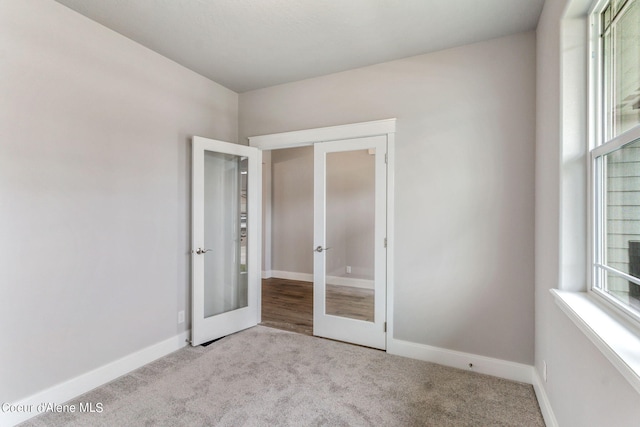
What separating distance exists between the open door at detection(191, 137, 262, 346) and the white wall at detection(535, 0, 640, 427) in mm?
2800

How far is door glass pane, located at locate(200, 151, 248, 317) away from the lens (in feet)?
10.9

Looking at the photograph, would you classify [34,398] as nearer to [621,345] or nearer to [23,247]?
[23,247]

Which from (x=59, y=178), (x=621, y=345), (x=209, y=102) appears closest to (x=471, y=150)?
(x=621, y=345)

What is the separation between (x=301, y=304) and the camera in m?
4.45

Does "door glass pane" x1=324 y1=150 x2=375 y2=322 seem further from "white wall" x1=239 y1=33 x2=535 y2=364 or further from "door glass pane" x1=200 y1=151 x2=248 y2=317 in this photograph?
"door glass pane" x1=200 y1=151 x2=248 y2=317

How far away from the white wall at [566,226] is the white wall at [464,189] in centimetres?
30

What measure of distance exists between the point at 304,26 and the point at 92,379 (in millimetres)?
3163

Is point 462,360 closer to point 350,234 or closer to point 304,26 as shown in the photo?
point 350,234

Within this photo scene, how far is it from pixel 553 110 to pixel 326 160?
6.42 feet

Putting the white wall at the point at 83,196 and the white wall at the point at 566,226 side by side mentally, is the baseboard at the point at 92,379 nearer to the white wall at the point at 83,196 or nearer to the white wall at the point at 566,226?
the white wall at the point at 83,196

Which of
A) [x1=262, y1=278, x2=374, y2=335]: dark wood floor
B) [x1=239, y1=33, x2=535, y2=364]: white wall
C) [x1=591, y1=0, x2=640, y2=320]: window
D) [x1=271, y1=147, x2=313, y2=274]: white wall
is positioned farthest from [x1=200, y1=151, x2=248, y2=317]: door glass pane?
[x1=591, y1=0, x2=640, y2=320]: window

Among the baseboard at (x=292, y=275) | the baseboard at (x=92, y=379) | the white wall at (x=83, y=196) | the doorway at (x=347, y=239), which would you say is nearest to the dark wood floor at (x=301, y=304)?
the doorway at (x=347, y=239)

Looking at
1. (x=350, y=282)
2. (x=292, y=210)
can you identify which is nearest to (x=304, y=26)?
(x=350, y=282)

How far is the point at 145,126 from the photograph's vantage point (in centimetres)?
274
